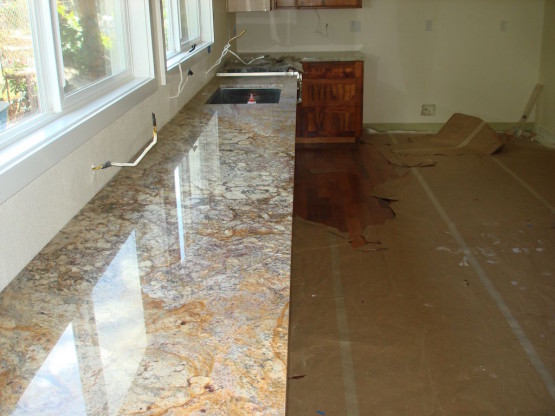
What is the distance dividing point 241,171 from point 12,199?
937 millimetres

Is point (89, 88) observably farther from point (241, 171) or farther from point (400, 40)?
point (400, 40)

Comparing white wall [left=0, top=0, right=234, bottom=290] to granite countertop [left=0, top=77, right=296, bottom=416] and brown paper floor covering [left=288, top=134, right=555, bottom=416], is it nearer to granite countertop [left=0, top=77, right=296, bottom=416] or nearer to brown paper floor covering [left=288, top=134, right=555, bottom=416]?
granite countertop [left=0, top=77, right=296, bottom=416]

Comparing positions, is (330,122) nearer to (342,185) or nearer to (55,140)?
(342,185)

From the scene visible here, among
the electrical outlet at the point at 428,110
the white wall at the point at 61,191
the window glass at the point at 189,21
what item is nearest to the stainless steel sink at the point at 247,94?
the window glass at the point at 189,21

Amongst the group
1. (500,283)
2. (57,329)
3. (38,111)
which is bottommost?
(500,283)

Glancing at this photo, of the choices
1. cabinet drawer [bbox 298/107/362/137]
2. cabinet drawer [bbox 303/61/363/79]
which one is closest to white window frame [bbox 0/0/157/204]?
cabinet drawer [bbox 303/61/363/79]

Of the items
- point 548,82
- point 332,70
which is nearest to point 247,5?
point 332,70

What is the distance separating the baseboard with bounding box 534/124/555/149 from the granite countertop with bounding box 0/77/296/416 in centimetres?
456

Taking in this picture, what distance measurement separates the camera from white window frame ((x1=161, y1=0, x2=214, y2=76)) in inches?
113

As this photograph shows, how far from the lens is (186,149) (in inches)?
99.9

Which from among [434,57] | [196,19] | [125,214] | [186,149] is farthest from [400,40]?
[125,214]

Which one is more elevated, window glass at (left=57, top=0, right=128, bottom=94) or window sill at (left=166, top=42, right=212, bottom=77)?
window glass at (left=57, top=0, right=128, bottom=94)

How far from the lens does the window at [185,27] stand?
3545 mm

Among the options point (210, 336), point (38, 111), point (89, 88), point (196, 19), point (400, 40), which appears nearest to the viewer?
point (210, 336)
